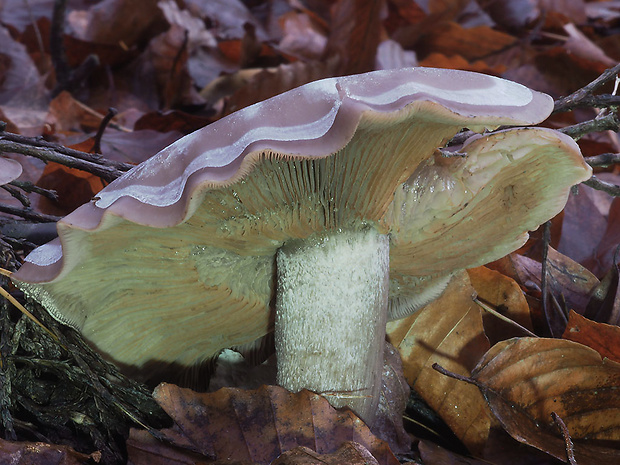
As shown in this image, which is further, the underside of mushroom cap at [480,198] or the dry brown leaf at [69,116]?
the dry brown leaf at [69,116]

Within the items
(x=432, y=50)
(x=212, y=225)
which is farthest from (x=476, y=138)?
(x=432, y=50)

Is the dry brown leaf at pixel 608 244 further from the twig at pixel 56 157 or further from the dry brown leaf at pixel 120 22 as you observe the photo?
the dry brown leaf at pixel 120 22

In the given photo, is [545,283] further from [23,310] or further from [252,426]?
[23,310]

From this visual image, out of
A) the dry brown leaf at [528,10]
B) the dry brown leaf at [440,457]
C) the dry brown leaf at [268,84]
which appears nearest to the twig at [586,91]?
the dry brown leaf at [440,457]

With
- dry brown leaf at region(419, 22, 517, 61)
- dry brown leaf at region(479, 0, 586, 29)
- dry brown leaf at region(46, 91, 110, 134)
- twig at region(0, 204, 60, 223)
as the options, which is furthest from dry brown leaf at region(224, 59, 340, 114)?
dry brown leaf at region(479, 0, 586, 29)

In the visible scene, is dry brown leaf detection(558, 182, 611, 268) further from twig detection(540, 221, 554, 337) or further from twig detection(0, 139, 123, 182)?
twig detection(0, 139, 123, 182)

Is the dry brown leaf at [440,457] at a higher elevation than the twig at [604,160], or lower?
lower
